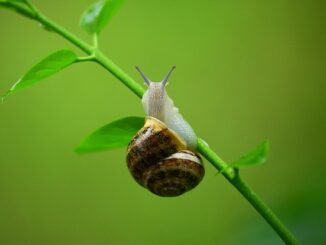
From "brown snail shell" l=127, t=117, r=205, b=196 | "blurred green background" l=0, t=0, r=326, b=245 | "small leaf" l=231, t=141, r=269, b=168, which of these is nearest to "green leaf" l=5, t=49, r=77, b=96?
"brown snail shell" l=127, t=117, r=205, b=196

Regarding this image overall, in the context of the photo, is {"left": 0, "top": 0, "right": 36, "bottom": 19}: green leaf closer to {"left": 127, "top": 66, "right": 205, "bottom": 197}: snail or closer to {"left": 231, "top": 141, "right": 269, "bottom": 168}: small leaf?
{"left": 127, "top": 66, "right": 205, "bottom": 197}: snail

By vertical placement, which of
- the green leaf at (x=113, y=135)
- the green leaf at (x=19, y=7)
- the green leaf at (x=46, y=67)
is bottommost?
the green leaf at (x=113, y=135)

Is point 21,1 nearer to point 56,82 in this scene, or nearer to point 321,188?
point 321,188

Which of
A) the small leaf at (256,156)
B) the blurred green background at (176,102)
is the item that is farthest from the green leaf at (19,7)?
the blurred green background at (176,102)

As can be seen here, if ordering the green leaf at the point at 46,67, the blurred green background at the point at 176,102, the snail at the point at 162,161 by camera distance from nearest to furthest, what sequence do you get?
the green leaf at the point at 46,67
the snail at the point at 162,161
the blurred green background at the point at 176,102

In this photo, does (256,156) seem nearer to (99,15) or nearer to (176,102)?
(99,15)

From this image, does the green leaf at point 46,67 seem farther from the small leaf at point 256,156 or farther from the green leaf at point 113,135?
the small leaf at point 256,156

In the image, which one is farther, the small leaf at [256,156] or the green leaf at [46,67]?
the green leaf at [46,67]

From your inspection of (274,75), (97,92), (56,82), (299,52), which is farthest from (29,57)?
(299,52)
